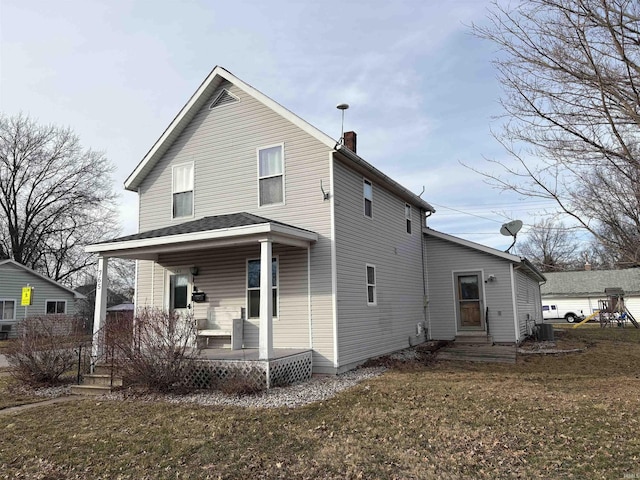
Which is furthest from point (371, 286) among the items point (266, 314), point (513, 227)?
point (513, 227)

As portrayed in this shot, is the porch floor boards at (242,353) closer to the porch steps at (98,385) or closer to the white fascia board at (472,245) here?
the porch steps at (98,385)

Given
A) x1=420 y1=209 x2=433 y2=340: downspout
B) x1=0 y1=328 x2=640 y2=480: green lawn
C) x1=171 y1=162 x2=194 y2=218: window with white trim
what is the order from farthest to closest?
x1=420 y1=209 x2=433 y2=340: downspout, x1=171 y1=162 x2=194 y2=218: window with white trim, x1=0 y1=328 x2=640 y2=480: green lawn

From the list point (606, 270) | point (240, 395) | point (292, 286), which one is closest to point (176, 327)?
point (240, 395)

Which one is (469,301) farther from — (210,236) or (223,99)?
(223,99)

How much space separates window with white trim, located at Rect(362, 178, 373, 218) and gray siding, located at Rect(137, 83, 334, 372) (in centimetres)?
198

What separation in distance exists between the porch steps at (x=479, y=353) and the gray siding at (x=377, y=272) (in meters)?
1.32

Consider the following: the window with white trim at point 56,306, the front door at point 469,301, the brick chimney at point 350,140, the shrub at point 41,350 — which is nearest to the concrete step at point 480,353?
the front door at point 469,301

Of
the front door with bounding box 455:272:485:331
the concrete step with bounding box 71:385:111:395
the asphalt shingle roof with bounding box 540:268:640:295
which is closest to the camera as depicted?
the concrete step with bounding box 71:385:111:395

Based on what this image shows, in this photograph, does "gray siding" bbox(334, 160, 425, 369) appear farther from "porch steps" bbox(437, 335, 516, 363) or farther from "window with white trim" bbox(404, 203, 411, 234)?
"porch steps" bbox(437, 335, 516, 363)

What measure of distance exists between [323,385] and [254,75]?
858cm

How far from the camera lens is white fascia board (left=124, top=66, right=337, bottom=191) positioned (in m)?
10.3

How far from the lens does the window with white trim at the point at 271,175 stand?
10.8 m

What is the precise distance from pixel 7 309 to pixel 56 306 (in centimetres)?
307

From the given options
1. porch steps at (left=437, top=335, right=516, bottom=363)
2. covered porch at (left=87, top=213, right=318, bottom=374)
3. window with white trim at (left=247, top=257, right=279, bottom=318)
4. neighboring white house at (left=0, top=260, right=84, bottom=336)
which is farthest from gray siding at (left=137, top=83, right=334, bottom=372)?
neighboring white house at (left=0, top=260, right=84, bottom=336)
